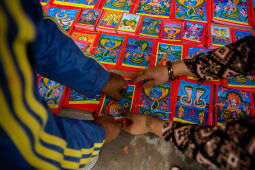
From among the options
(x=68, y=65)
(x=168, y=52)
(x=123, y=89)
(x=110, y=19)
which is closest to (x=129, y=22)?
(x=110, y=19)

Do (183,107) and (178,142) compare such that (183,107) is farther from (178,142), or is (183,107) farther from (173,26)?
(173,26)

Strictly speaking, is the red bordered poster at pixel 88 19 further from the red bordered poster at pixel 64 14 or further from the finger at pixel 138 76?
the finger at pixel 138 76

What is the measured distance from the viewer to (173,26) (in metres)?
1.33

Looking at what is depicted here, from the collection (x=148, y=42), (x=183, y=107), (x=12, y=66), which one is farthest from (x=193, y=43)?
(x=12, y=66)

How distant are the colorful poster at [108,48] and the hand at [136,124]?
47 cm

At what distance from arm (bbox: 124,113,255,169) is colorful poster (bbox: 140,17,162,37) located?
82 centimetres

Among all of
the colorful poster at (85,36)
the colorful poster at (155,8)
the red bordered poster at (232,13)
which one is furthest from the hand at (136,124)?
the red bordered poster at (232,13)

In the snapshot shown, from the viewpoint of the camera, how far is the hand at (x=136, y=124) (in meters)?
0.91

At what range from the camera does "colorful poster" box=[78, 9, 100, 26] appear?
1.36 m

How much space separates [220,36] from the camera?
126 centimetres

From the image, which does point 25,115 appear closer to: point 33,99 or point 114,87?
point 33,99

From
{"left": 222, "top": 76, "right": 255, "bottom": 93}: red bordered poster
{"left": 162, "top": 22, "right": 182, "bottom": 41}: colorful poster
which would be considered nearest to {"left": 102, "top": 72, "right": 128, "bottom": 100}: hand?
{"left": 162, "top": 22, "right": 182, "bottom": 41}: colorful poster

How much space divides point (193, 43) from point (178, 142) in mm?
876

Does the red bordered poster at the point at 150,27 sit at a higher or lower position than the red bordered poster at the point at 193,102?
higher
